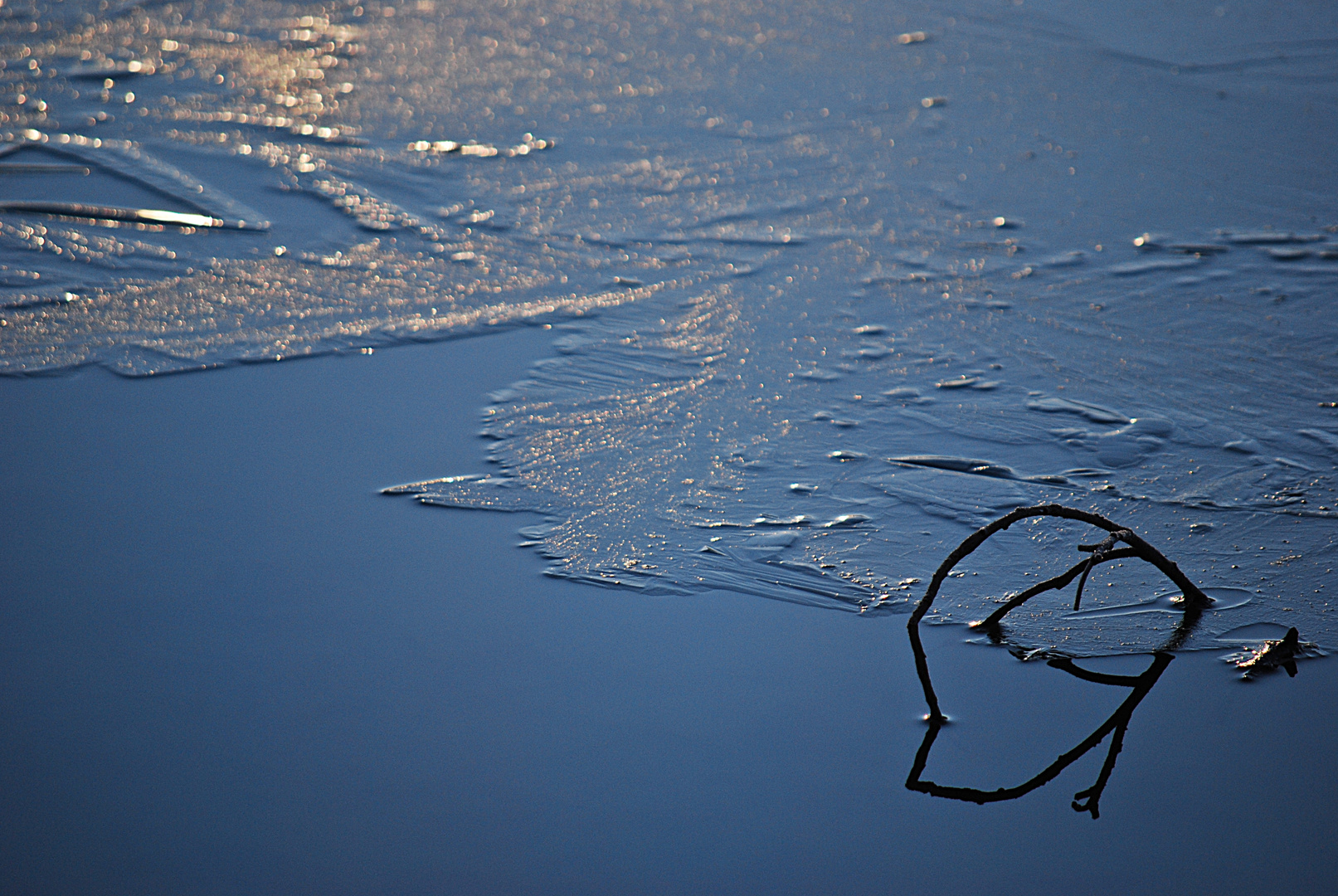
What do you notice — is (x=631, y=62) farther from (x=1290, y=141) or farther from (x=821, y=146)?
(x=1290, y=141)

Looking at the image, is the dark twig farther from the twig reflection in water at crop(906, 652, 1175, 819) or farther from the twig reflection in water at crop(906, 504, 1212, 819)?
the twig reflection in water at crop(906, 652, 1175, 819)

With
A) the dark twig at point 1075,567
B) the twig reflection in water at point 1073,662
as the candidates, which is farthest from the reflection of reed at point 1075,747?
the dark twig at point 1075,567

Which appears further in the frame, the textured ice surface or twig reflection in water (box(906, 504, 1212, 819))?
the textured ice surface

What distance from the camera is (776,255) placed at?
320 cm

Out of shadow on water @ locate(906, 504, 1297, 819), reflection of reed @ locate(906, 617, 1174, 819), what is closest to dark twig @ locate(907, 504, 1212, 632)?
shadow on water @ locate(906, 504, 1297, 819)

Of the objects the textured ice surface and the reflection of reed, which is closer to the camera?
the reflection of reed

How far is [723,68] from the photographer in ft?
14.2

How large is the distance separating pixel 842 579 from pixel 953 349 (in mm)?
952

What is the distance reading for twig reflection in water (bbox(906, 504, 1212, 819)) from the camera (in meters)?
1.57

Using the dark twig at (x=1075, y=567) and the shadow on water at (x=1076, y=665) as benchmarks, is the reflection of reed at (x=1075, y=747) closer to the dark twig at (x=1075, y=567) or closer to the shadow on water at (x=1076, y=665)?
the shadow on water at (x=1076, y=665)

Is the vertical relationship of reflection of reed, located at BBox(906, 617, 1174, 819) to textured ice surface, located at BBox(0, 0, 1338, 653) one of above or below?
below

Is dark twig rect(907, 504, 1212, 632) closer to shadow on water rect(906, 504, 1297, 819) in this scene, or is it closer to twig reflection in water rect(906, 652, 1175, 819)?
shadow on water rect(906, 504, 1297, 819)

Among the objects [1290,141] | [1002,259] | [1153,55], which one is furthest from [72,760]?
[1153,55]

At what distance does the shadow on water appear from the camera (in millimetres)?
1569
